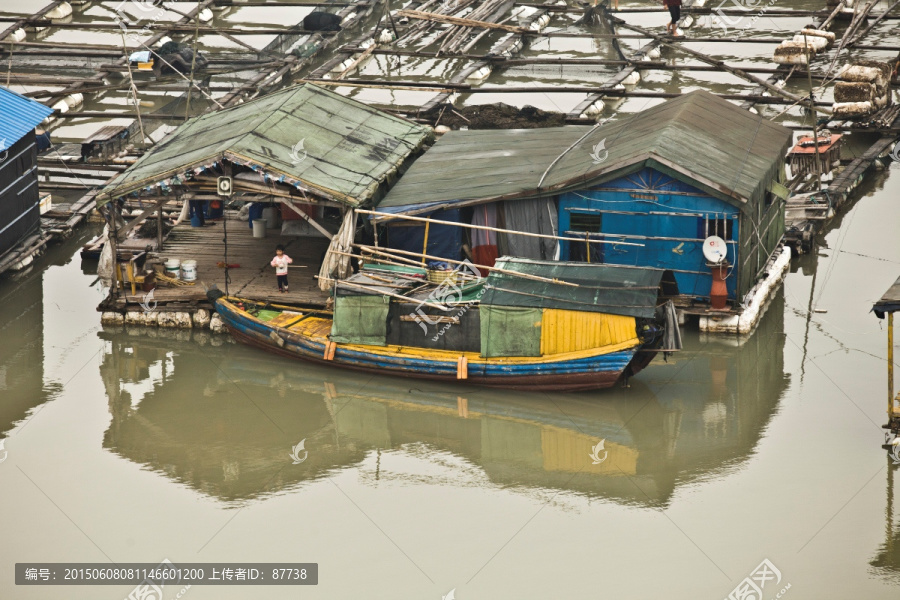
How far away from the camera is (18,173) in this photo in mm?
28781

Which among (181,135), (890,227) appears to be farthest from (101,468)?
(890,227)

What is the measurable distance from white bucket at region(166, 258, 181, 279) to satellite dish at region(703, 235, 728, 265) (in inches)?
437

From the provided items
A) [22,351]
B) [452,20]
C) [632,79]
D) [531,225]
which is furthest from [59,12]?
[531,225]

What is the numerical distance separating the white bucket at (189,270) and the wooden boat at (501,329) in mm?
3017

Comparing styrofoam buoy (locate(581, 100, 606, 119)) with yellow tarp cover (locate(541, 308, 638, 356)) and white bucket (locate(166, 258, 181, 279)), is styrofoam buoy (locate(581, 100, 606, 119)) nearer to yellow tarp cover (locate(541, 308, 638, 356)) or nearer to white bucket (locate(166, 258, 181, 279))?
white bucket (locate(166, 258, 181, 279))

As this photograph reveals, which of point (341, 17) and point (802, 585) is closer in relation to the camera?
point (802, 585)

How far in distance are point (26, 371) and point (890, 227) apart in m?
20.1

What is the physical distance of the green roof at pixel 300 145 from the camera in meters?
24.1

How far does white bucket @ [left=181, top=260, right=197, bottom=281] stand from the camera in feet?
85.1

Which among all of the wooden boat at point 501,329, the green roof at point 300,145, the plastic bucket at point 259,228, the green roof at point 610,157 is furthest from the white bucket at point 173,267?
the green roof at point 610,157

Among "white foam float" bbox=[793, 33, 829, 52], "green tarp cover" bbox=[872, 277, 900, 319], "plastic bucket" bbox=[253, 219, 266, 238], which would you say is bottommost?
"green tarp cover" bbox=[872, 277, 900, 319]

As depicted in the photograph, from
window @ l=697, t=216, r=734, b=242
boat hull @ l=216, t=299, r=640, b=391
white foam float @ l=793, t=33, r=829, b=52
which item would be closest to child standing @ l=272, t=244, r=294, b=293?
boat hull @ l=216, t=299, r=640, b=391

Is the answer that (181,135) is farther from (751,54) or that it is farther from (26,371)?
(751,54)

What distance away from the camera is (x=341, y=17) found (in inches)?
1736
